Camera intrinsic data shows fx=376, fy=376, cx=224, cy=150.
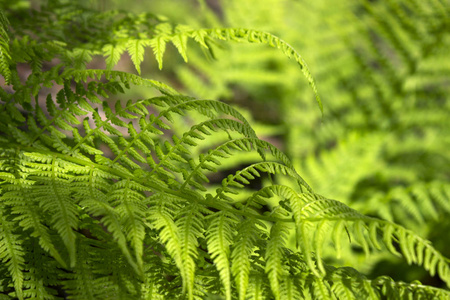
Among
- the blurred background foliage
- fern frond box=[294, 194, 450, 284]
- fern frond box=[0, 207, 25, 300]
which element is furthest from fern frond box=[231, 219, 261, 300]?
the blurred background foliage

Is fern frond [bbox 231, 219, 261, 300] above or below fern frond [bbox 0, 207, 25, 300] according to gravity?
above

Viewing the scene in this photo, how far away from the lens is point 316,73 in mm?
3168

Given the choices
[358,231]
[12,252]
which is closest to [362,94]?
[358,231]

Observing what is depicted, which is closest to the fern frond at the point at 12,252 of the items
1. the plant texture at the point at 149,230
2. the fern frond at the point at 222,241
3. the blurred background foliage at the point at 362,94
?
the plant texture at the point at 149,230

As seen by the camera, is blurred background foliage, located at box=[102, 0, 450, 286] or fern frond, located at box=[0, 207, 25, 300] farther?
blurred background foliage, located at box=[102, 0, 450, 286]

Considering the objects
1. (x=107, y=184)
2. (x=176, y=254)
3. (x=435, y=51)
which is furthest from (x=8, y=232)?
(x=435, y=51)

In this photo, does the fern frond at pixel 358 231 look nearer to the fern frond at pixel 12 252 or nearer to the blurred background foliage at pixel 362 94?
the fern frond at pixel 12 252

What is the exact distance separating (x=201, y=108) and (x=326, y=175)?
5.42ft

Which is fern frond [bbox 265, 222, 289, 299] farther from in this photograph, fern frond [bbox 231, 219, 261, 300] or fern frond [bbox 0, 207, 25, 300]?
fern frond [bbox 0, 207, 25, 300]

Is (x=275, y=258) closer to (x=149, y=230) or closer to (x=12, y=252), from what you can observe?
(x=149, y=230)

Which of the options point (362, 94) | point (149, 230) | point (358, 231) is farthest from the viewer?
point (362, 94)

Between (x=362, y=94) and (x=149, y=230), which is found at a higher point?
(x=362, y=94)

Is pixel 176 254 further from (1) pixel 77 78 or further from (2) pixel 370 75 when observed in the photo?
(2) pixel 370 75

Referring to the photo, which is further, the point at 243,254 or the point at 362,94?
the point at 362,94
